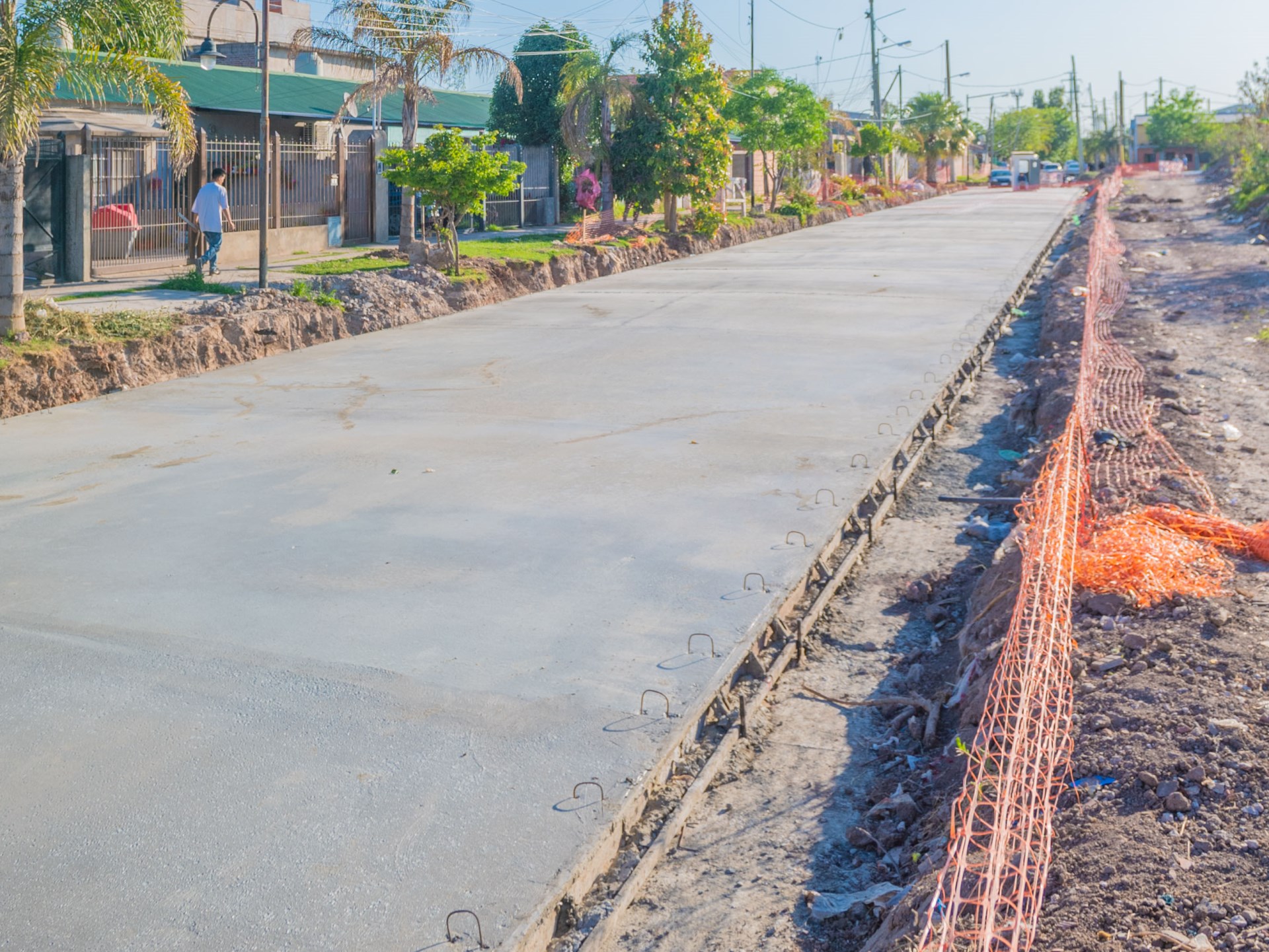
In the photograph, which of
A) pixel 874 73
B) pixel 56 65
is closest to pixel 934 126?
pixel 874 73

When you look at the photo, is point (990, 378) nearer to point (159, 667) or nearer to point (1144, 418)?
point (1144, 418)

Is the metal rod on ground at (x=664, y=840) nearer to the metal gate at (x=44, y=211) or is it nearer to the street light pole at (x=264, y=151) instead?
the street light pole at (x=264, y=151)

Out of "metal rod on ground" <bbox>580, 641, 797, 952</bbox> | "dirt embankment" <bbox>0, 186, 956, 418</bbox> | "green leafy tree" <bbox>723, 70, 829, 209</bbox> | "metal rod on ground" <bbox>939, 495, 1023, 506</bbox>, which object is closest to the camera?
"metal rod on ground" <bbox>580, 641, 797, 952</bbox>

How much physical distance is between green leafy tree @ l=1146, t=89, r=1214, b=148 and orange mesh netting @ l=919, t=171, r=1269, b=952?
378 feet

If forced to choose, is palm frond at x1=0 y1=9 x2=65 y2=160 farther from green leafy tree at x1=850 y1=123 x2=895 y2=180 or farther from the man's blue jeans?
green leafy tree at x1=850 y1=123 x2=895 y2=180

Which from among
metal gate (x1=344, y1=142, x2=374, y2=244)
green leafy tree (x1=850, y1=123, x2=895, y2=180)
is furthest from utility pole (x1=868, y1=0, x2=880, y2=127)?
metal gate (x1=344, y1=142, x2=374, y2=244)

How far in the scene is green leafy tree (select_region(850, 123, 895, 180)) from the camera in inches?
2453

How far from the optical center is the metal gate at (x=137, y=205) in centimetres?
1970

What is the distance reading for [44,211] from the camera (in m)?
18.6

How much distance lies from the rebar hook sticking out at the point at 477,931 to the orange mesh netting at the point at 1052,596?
1.39m

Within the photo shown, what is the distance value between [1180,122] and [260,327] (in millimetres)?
119578

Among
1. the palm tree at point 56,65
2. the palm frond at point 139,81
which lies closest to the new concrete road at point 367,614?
the palm tree at point 56,65

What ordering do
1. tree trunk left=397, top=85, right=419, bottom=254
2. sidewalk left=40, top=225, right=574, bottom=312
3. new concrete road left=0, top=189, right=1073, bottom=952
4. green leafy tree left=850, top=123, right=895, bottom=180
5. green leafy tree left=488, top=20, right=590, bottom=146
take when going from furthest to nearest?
green leafy tree left=850, top=123, right=895, bottom=180
green leafy tree left=488, top=20, right=590, bottom=146
tree trunk left=397, top=85, right=419, bottom=254
sidewalk left=40, top=225, right=574, bottom=312
new concrete road left=0, top=189, right=1073, bottom=952

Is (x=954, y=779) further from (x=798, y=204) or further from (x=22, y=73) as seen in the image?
(x=798, y=204)
